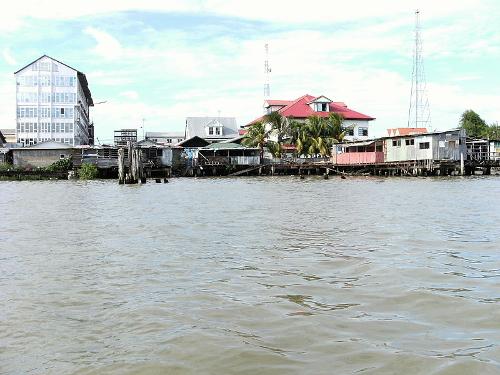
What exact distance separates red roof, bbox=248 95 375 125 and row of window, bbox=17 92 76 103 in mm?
24703

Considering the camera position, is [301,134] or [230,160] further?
[301,134]

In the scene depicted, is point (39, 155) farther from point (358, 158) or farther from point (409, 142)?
point (409, 142)

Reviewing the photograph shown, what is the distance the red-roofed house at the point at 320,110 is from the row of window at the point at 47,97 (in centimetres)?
2470

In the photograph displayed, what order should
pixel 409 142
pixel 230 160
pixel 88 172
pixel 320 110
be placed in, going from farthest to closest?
pixel 320 110, pixel 230 160, pixel 88 172, pixel 409 142

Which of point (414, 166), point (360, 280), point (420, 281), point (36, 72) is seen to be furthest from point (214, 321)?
point (36, 72)

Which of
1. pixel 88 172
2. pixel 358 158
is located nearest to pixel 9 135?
pixel 88 172

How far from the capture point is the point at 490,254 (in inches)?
395

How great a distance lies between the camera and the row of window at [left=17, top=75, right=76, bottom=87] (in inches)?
2842

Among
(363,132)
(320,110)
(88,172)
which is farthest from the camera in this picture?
(363,132)

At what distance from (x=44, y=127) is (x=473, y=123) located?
67.4m

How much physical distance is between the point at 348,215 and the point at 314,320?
1176 centimetres

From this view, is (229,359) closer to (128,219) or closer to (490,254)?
(490,254)

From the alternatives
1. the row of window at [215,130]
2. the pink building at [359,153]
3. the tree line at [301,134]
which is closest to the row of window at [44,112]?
the row of window at [215,130]

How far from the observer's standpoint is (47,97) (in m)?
72.9
